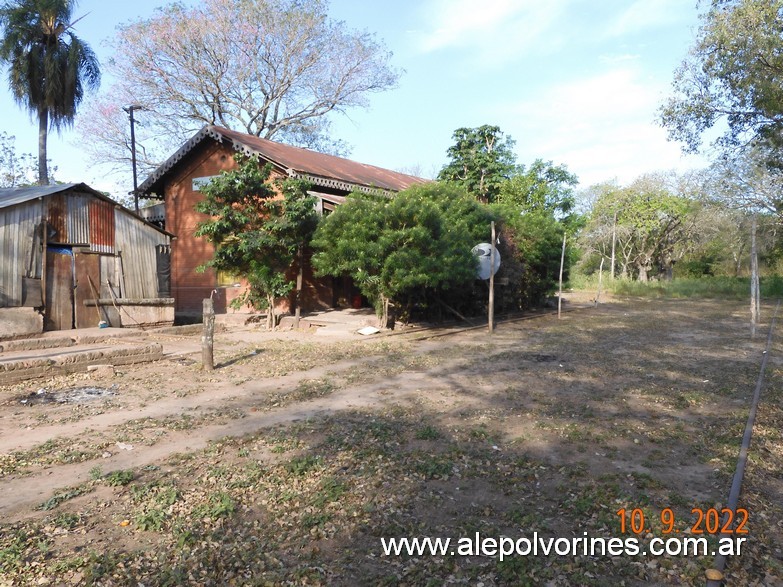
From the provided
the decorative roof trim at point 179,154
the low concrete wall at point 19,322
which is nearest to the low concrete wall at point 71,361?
the low concrete wall at point 19,322

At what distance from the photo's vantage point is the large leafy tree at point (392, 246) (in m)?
12.2

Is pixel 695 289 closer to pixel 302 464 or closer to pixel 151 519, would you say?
pixel 302 464

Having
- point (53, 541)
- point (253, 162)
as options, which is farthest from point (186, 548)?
point (253, 162)

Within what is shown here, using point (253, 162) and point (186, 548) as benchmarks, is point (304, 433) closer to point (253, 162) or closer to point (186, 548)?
point (186, 548)

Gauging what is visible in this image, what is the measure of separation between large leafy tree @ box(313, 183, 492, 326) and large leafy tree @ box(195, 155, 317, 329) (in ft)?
2.86

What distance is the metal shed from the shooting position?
11.3m

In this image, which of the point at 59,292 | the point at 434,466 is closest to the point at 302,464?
the point at 434,466

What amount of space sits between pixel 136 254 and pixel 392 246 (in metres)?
6.38

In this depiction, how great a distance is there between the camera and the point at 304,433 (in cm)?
570

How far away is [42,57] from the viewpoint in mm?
21750

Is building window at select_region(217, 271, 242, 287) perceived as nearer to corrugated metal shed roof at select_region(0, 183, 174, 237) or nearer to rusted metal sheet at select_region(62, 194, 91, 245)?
corrugated metal shed roof at select_region(0, 183, 174, 237)

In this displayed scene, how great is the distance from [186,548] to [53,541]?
830mm

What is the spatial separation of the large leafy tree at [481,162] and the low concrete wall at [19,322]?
71.4ft

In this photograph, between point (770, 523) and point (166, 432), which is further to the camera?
point (166, 432)
